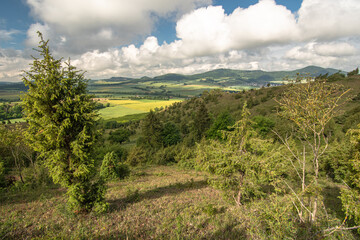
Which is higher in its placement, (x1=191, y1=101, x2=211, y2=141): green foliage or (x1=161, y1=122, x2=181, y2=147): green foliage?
(x1=191, y1=101, x2=211, y2=141): green foliage

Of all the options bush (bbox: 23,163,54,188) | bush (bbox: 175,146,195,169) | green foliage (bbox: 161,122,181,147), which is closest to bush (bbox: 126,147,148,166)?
bush (bbox: 175,146,195,169)

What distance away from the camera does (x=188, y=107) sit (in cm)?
8762

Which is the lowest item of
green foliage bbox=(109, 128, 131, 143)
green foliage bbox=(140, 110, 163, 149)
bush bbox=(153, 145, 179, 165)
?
green foliage bbox=(109, 128, 131, 143)

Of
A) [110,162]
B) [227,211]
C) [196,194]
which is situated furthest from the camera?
[110,162]

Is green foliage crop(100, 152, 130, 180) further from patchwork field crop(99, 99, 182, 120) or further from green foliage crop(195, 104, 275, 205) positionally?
patchwork field crop(99, 99, 182, 120)

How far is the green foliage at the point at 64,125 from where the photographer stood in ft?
29.4

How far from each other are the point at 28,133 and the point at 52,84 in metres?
3.16

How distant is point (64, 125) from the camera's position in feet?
29.6

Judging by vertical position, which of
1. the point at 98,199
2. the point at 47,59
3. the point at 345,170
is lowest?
the point at 345,170

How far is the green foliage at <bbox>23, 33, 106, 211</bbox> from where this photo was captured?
8.97 m

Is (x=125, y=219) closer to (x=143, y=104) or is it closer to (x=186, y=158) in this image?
(x=186, y=158)

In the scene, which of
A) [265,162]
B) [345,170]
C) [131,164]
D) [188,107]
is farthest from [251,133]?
[188,107]

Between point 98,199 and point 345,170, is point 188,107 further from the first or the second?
point 98,199

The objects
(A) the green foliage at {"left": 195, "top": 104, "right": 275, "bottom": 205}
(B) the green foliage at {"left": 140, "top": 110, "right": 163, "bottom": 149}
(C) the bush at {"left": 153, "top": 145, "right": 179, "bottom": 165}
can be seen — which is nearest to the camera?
(A) the green foliage at {"left": 195, "top": 104, "right": 275, "bottom": 205}
